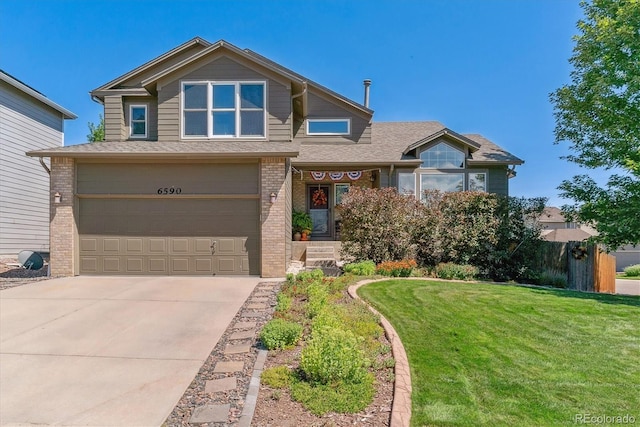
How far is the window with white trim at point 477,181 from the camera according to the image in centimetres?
1491

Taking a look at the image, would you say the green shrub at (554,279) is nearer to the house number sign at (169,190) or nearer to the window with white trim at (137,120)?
the house number sign at (169,190)

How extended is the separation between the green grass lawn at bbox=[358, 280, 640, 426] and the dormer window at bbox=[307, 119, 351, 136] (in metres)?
10.3

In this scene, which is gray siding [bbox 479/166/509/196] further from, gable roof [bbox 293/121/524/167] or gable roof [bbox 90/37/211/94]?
gable roof [bbox 90/37/211/94]

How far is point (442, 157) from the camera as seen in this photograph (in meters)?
15.0

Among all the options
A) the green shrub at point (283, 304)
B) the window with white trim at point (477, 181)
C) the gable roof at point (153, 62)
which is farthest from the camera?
the window with white trim at point (477, 181)

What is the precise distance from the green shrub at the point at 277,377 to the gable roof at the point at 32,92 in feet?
51.0

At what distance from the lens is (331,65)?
18.7 meters

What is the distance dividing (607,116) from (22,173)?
20.8m

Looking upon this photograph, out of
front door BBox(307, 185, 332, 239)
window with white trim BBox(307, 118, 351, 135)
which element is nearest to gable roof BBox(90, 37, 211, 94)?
window with white trim BBox(307, 118, 351, 135)

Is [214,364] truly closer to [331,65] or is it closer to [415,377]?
[415,377]

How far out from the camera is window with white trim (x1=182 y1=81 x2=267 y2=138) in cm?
1090

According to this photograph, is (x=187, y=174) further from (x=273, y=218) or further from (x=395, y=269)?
(x=395, y=269)

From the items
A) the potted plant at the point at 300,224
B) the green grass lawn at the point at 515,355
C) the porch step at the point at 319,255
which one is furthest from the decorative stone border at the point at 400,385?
the potted plant at the point at 300,224

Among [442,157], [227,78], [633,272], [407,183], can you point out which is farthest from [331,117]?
[633,272]
